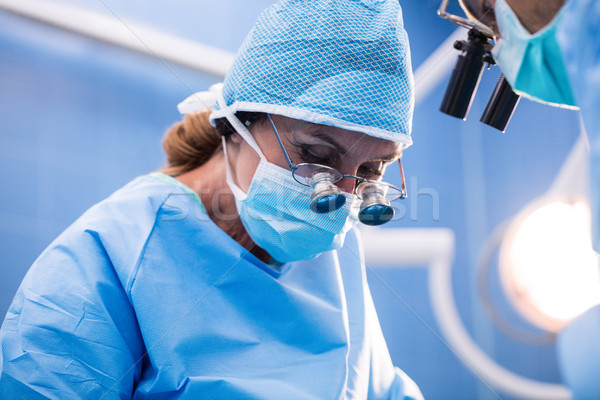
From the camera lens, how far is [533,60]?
804mm

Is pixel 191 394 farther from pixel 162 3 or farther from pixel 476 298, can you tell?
pixel 476 298

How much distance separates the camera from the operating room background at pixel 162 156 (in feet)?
5.15

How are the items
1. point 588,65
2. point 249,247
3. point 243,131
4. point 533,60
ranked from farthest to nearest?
point 249,247, point 243,131, point 533,60, point 588,65

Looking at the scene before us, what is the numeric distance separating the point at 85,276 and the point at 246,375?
39 cm

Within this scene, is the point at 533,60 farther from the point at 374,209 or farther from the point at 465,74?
the point at 374,209

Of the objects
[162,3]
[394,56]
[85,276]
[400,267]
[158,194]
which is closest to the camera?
[85,276]

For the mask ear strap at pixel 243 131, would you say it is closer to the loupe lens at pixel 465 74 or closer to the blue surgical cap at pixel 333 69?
the blue surgical cap at pixel 333 69

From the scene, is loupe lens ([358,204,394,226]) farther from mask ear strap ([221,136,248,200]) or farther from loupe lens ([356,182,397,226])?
mask ear strap ([221,136,248,200])

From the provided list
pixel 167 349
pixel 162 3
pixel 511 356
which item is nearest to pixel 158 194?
pixel 167 349

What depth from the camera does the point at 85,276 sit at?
1012mm

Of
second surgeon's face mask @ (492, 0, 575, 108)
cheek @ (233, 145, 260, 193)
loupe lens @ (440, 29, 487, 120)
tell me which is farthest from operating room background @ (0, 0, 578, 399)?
cheek @ (233, 145, 260, 193)

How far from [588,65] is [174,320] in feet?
2.87

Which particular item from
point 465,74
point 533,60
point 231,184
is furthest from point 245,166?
point 533,60

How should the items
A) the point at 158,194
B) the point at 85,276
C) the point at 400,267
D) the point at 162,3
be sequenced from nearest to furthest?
the point at 85,276
the point at 158,194
the point at 162,3
the point at 400,267
